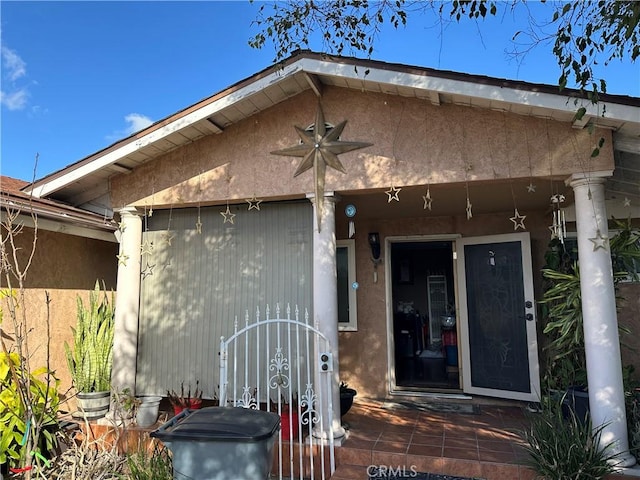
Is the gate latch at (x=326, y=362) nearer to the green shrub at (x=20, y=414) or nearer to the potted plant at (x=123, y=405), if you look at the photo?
the potted plant at (x=123, y=405)

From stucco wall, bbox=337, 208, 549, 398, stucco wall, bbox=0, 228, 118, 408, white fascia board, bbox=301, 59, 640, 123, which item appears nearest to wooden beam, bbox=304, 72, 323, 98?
white fascia board, bbox=301, 59, 640, 123

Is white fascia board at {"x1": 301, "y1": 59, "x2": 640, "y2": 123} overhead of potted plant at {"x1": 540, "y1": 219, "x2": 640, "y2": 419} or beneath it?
overhead

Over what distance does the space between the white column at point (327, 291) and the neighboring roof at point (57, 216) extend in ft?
9.95

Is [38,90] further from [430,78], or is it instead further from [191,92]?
[430,78]

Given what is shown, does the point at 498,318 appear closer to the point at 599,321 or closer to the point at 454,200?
the point at 454,200

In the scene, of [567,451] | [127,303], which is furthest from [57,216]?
[567,451]

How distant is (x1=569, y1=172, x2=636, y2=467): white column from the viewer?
132 inches

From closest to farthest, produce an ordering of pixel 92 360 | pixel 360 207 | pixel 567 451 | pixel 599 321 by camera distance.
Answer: pixel 567 451 < pixel 599 321 < pixel 92 360 < pixel 360 207

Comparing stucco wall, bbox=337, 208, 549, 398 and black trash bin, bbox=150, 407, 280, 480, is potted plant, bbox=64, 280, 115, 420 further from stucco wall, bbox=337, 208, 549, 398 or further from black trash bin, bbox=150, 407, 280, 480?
stucco wall, bbox=337, 208, 549, 398

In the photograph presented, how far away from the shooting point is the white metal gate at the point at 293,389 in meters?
3.78

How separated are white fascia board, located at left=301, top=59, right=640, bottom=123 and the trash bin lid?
3190mm

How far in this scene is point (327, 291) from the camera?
13.8 ft

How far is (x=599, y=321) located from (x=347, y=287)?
3.60 metres

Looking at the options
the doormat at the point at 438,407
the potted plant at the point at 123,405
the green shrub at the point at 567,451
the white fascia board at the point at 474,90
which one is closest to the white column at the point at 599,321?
the green shrub at the point at 567,451
